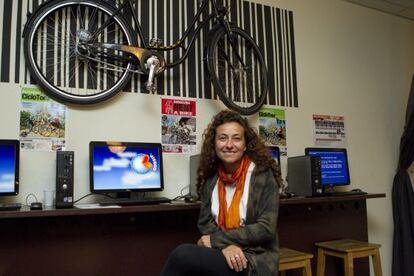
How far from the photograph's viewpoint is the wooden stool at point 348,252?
2557 millimetres

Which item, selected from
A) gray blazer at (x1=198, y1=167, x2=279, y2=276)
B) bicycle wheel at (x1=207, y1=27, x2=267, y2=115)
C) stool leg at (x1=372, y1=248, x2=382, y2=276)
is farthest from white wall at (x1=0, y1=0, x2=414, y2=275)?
gray blazer at (x1=198, y1=167, x2=279, y2=276)

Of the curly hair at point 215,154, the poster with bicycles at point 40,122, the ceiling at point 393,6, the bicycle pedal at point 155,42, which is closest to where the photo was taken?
the curly hair at point 215,154

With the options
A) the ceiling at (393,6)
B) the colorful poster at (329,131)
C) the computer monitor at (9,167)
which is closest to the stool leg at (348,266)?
the colorful poster at (329,131)

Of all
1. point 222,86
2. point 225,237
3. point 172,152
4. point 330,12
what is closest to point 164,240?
point 172,152

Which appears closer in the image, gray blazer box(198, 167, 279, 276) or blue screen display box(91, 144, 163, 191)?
gray blazer box(198, 167, 279, 276)

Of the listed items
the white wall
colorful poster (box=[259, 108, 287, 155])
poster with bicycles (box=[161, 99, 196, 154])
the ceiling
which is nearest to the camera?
poster with bicycles (box=[161, 99, 196, 154])

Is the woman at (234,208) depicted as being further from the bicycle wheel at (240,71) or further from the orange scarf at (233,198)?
the bicycle wheel at (240,71)

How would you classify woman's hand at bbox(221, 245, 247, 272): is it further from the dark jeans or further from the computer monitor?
the computer monitor

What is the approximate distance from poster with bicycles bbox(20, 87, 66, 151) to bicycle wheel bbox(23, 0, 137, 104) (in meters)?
0.08

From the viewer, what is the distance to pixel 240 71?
114 inches

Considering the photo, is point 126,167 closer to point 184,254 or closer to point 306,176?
point 184,254

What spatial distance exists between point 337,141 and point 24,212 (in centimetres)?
267

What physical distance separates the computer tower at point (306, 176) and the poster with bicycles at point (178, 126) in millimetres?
852

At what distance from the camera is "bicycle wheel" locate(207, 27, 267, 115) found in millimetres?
2771
